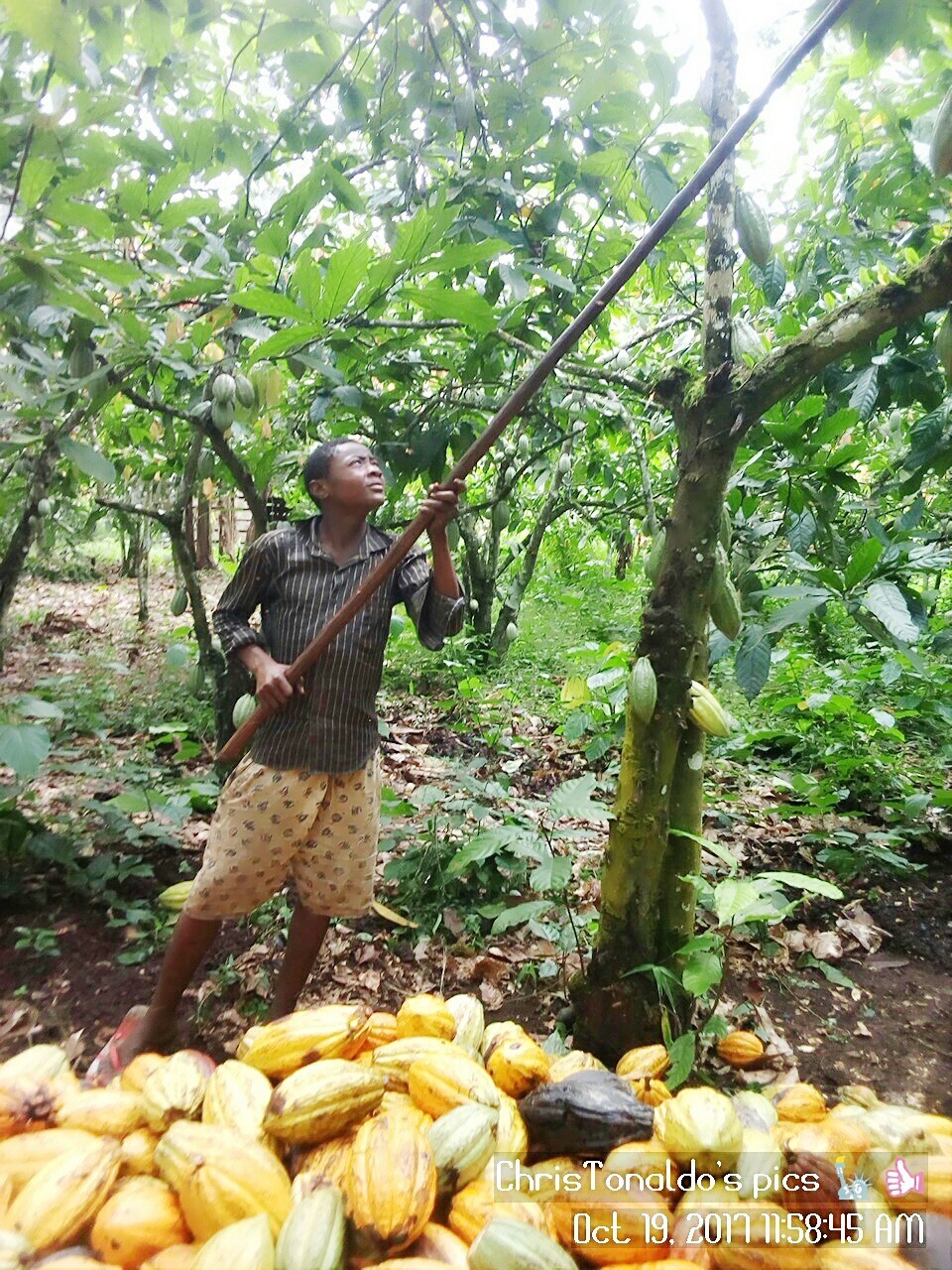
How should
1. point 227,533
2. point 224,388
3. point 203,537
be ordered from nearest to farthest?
point 224,388 < point 203,537 < point 227,533

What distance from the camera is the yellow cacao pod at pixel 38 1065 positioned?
3.14 feet

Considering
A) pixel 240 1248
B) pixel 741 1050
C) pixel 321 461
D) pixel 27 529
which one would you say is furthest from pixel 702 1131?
pixel 27 529

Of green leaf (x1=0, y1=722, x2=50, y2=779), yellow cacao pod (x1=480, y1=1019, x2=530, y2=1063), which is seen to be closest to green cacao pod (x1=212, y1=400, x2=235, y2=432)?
green leaf (x1=0, y1=722, x2=50, y2=779)

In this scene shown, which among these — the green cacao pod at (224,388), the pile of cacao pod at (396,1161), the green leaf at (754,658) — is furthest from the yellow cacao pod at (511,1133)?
the green cacao pod at (224,388)

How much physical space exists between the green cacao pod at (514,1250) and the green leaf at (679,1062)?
0.62 meters

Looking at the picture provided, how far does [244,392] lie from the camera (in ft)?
6.80

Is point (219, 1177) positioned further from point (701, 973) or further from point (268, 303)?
point (268, 303)

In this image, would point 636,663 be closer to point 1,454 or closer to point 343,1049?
point 343,1049

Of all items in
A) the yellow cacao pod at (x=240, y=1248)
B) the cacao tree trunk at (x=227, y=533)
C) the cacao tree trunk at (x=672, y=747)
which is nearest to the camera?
the yellow cacao pod at (x=240, y=1248)

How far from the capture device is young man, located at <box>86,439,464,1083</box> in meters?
1.59

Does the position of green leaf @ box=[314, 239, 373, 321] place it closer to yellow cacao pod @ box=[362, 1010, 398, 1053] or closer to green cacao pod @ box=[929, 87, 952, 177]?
green cacao pod @ box=[929, 87, 952, 177]

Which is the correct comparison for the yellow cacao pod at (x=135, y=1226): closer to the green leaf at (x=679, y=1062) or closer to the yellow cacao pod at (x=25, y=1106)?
the yellow cacao pod at (x=25, y=1106)

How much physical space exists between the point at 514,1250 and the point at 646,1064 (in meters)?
0.66

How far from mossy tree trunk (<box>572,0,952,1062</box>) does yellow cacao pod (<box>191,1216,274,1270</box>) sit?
96cm
